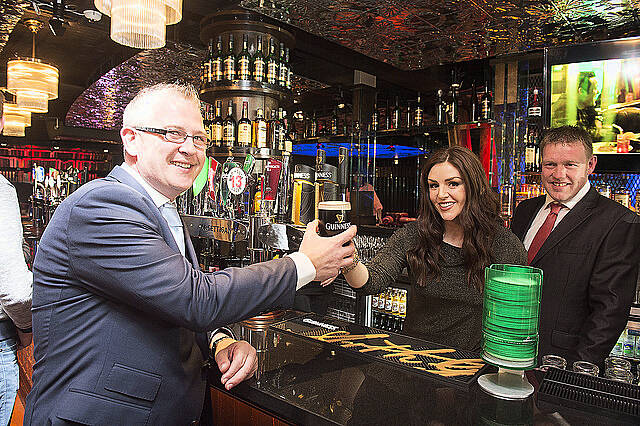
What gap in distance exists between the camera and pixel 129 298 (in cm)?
118

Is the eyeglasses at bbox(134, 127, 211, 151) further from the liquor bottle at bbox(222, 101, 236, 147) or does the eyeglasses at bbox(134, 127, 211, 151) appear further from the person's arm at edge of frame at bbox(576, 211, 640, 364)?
the liquor bottle at bbox(222, 101, 236, 147)

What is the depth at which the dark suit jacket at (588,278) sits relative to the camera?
2.12 meters

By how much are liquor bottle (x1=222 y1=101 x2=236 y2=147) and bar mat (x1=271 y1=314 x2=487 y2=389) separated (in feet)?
7.42

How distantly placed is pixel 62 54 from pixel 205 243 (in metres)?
4.94

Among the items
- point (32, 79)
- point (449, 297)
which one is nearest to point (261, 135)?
point (449, 297)

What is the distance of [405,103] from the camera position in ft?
21.2

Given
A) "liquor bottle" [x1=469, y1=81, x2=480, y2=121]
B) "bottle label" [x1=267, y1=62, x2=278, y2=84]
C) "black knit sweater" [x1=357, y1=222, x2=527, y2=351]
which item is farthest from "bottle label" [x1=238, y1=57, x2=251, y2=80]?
"liquor bottle" [x1=469, y1=81, x2=480, y2=121]

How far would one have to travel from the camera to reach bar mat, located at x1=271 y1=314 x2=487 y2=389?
5.08ft

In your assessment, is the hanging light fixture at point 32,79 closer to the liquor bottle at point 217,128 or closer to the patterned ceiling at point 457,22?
the liquor bottle at point 217,128

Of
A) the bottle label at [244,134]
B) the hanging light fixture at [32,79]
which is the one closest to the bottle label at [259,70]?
the bottle label at [244,134]

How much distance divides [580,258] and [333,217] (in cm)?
145

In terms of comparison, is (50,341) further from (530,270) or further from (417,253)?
(417,253)

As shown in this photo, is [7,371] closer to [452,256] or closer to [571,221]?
[452,256]

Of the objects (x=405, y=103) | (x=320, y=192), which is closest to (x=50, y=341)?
(x=320, y=192)
